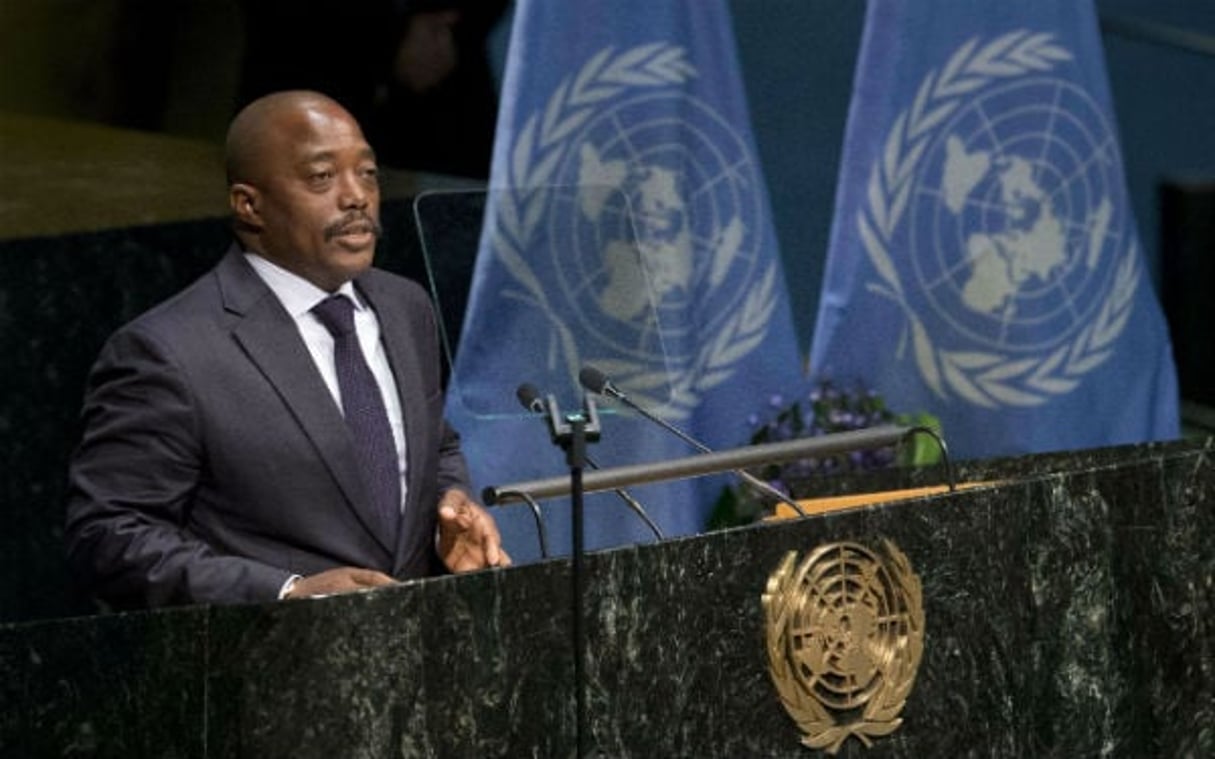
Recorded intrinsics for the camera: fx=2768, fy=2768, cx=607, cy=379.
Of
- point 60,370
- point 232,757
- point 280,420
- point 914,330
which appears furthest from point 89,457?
point 914,330

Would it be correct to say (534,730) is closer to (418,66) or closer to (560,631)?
(560,631)

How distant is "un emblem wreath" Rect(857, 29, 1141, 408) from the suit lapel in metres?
3.35

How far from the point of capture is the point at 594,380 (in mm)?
4480

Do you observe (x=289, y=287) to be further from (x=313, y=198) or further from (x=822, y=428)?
(x=822, y=428)

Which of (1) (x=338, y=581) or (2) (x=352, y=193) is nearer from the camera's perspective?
(1) (x=338, y=581)

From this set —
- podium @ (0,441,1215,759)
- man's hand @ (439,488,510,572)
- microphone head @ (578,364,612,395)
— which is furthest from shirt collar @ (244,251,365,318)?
podium @ (0,441,1215,759)

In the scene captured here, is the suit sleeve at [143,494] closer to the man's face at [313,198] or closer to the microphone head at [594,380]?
the man's face at [313,198]

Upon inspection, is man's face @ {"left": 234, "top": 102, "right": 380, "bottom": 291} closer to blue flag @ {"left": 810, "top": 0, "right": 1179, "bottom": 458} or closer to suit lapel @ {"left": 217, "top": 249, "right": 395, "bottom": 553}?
suit lapel @ {"left": 217, "top": 249, "right": 395, "bottom": 553}

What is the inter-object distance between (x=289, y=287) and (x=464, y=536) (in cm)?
53

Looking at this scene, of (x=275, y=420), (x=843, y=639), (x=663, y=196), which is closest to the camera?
(x=843, y=639)

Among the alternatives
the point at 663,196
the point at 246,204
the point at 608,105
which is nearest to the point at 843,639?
the point at 246,204

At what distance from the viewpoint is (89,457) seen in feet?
15.1

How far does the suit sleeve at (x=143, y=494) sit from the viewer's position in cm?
437

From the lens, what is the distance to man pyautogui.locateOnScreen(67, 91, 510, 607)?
14.8 ft
